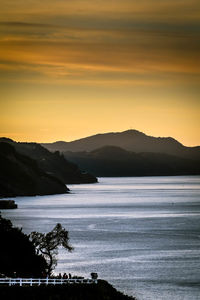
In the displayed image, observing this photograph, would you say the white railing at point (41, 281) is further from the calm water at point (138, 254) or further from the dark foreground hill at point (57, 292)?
the calm water at point (138, 254)

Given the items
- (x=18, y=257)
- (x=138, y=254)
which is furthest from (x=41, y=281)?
(x=138, y=254)

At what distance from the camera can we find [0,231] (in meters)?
88.7

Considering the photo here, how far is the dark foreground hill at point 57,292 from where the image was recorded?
188 feet

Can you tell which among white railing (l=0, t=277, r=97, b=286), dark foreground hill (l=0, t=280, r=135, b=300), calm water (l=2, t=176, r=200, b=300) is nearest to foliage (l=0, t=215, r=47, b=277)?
white railing (l=0, t=277, r=97, b=286)

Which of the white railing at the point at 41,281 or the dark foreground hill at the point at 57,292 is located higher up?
the white railing at the point at 41,281

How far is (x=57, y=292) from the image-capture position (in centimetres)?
5828

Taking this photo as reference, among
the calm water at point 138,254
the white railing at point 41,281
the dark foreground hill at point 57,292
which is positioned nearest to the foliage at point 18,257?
the white railing at point 41,281

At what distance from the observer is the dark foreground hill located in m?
57.3

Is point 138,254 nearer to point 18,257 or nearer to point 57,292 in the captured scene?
point 18,257

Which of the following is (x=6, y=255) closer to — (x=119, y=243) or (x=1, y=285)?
(x=1, y=285)

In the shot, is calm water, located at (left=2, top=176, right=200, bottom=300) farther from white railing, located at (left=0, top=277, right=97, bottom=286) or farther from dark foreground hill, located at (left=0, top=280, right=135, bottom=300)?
dark foreground hill, located at (left=0, top=280, right=135, bottom=300)

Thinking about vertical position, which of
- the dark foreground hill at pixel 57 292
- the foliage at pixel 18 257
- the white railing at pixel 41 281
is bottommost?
the dark foreground hill at pixel 57 292

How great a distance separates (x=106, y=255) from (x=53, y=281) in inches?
2164

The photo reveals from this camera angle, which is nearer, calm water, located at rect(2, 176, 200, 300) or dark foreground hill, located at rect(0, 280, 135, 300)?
dark foreground hill, located at rect(0, 280, 135, 300)
